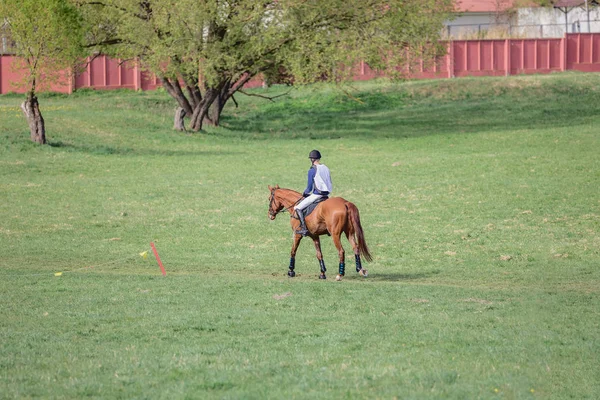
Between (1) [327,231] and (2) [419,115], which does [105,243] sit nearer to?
(1) [327,231]

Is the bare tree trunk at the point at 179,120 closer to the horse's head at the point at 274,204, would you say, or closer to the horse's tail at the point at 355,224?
the horse's head at the point at 274,204

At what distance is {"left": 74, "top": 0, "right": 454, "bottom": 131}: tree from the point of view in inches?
1757

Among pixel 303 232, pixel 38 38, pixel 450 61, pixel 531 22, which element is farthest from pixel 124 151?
pixel 531 22

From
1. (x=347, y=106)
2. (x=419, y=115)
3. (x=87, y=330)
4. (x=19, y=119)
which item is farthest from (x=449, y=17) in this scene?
(x=87, y=330)

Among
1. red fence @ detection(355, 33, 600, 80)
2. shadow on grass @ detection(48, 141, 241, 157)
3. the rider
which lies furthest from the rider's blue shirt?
red fence @ detection(355, 33, 600, 80)

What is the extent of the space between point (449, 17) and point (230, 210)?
2455 centimetres

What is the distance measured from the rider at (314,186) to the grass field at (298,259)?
4.65 feet

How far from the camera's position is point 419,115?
187 ft

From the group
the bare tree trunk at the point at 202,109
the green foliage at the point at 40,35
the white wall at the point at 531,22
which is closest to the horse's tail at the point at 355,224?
the green foliage at the point at 40,35

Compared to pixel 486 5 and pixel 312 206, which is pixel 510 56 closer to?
pixel 486 5

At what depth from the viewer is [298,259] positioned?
23516mm

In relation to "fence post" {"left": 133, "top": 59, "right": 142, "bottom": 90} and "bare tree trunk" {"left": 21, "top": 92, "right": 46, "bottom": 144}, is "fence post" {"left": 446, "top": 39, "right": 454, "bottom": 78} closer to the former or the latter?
"fence post" {"left": 133, "top": 59, "right": 142, "bottom": 90}

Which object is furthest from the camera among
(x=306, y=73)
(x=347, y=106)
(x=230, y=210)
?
(x=347, y=106)

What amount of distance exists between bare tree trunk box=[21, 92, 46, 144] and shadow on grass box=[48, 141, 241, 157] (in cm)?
60
